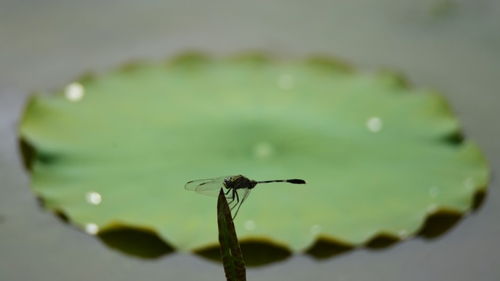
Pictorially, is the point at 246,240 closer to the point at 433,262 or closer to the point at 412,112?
the point at 433,262

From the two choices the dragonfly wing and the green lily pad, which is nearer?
the dragonfly wing

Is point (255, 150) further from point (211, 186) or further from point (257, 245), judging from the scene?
point (211, 186)

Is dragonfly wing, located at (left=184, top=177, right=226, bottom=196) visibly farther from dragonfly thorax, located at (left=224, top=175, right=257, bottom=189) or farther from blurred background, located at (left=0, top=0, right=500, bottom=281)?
blurred background, located at (left=0, top=0, right=500, bottom=281)

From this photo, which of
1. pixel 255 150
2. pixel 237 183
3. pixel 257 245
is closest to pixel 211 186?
pixel 237 183

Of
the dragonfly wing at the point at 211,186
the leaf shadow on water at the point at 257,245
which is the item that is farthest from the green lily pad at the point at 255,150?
the dragonfly wing at the point at 211,186

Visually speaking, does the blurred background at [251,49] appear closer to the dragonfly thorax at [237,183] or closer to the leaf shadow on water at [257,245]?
the leaf shadow on water at [257,245]

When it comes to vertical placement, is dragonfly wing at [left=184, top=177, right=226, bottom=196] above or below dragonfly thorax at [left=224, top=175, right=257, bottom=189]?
above

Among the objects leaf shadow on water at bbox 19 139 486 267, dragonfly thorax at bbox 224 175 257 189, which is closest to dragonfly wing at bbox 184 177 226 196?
dragonfly thorax at bbox 224 175 257 189
